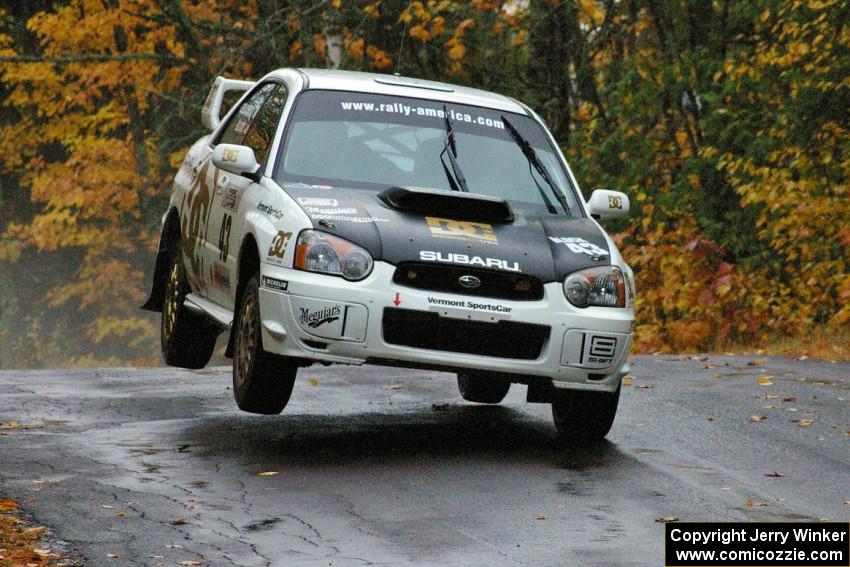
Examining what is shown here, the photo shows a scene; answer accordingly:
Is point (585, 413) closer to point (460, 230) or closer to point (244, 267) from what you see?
point (460, 230)

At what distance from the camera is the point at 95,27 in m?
29.8

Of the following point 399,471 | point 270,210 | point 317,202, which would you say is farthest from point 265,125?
point 399,471

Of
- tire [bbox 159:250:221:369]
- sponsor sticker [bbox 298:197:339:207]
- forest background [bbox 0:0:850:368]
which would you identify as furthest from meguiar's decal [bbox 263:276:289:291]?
forest background [bbox 0:0:850:368]

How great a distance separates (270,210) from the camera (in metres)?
8.70

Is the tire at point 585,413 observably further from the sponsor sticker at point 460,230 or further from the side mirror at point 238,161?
the side mirror at point 238,161

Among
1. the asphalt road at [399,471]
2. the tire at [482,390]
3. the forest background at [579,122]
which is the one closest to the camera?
the asphalt road at [399,471]

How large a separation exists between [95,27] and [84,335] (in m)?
8.47

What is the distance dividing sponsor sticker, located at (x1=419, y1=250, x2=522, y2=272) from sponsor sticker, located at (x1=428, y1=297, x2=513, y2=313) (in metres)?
0.19

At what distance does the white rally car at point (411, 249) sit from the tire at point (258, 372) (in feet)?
0.03

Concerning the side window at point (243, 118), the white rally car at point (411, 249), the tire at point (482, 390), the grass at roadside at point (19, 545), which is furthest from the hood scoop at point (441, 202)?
the grass at roadside at point (19, 545)

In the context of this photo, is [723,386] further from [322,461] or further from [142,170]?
[142,170]

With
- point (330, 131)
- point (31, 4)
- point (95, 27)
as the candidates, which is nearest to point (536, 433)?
point (330, 131)

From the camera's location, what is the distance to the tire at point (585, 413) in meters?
9.03

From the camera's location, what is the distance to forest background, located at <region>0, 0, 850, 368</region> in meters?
18.2
